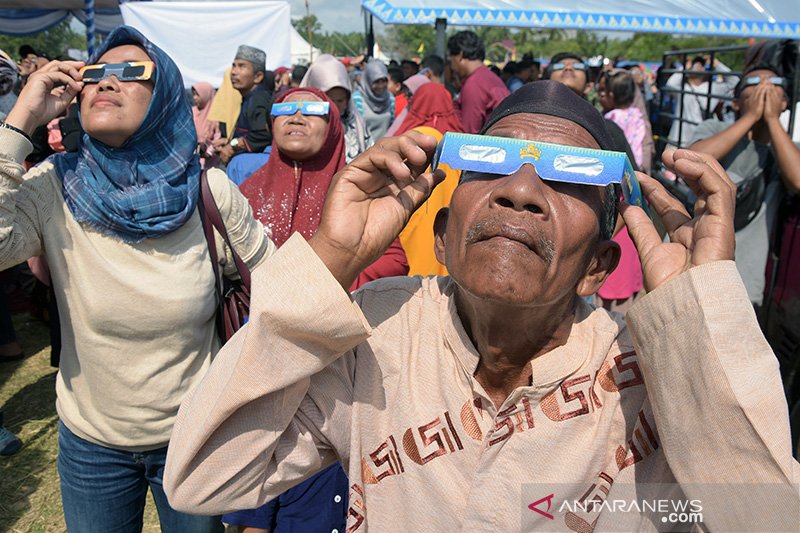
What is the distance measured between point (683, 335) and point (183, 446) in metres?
0.99

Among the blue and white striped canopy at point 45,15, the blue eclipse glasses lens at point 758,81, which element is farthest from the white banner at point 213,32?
the blue eclipse glasses lens at point 758,81

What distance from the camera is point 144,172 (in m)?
2.37

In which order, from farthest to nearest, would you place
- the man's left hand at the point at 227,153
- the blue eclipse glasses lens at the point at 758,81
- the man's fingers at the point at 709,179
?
the man's left hand at the point at 227,153
the blue eclipse glasses lens at the point at 758,81
the man's fingers at the point at 709,179

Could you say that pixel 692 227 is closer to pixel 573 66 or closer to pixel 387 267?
pixel 387 267

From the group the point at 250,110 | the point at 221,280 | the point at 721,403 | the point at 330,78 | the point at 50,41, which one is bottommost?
the point at 50,41

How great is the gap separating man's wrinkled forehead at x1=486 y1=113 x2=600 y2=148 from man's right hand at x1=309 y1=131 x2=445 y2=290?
0.21m

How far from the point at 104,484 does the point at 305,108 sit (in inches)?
85.4

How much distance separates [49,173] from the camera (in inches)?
86.4

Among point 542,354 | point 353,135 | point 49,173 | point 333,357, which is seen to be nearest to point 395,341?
point 333,357

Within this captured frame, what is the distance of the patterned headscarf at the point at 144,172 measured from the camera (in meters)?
2.18

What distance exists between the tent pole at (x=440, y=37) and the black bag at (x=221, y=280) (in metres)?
5.95

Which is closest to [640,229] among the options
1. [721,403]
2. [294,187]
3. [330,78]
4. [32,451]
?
[721,403]

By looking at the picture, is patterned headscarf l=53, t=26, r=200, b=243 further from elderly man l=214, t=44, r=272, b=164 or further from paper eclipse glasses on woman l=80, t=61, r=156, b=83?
elderly man l=214, t=44, r=272, b=164

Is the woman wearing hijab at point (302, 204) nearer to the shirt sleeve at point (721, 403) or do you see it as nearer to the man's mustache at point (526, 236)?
the man's mustache at point (526, 236)
